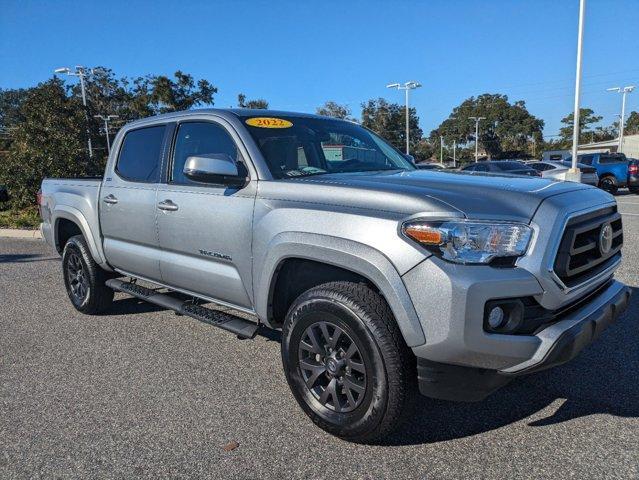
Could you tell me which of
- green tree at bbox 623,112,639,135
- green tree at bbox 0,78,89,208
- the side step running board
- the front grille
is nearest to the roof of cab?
the side step running board

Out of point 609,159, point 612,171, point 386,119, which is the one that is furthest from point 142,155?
point 386,119

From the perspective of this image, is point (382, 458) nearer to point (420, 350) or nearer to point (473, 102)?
point (420, 350)

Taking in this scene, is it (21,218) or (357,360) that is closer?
(357,360)

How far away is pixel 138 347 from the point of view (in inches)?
178

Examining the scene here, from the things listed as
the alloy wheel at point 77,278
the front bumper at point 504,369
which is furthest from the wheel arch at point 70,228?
the front bumper at point 504,369

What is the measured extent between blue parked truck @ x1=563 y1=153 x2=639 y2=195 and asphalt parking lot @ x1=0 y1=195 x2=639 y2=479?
18.1m

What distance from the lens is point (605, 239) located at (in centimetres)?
308

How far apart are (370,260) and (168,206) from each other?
199 cm

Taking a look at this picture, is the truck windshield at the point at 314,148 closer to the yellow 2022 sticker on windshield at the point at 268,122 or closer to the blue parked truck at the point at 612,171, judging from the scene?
the yellow 2022 sticker on windshield at the point at 268,122

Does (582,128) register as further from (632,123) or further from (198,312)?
(198,312)

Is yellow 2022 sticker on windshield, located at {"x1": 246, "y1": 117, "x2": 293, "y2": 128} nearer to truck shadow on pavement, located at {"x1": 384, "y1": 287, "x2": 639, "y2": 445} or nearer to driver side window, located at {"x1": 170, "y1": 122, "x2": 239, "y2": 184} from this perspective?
driver side window, located at {"x1": 170, "y1": 122, "x2": 239, "y2": 184}

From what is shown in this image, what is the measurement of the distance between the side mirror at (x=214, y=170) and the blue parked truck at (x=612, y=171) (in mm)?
A: 20563

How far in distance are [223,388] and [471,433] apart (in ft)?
5.47

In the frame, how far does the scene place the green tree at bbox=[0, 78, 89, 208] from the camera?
579 inches
